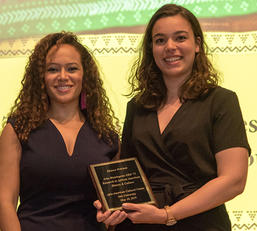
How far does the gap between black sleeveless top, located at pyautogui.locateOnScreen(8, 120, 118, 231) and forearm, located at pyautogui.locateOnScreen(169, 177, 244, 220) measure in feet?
1.32

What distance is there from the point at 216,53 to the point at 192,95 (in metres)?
0.72

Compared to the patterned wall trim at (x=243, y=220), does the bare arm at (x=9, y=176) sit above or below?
above

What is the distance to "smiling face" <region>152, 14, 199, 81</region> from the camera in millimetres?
1971

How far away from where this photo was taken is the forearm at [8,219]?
6.29ft

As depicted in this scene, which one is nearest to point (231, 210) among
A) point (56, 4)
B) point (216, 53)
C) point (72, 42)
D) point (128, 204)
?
point (216, 53)

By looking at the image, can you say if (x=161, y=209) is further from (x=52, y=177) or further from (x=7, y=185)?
(x=7, y=185)

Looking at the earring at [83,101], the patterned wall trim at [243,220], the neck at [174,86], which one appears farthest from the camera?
the patterned wall trim at [243,220]

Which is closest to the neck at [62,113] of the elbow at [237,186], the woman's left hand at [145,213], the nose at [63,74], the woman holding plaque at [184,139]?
the nose at [63,74]

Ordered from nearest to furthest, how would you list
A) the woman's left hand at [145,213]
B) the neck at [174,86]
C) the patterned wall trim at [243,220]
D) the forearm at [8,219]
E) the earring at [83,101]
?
the woman's left hand at [145,213] → the forearm at [8,219] → the neck at [174,86] → the earring at [83,101] → the patterned wall trim at [243,220]

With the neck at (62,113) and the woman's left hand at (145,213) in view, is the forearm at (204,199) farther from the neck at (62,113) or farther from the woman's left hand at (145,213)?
the neck at (62,113)

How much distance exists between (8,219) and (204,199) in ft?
2.38

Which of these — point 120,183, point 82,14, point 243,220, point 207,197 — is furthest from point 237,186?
point 82,14

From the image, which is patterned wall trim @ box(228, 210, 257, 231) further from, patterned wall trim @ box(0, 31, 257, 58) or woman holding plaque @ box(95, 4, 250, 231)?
patterned wall trim @ box(0, 31, 257, 58)

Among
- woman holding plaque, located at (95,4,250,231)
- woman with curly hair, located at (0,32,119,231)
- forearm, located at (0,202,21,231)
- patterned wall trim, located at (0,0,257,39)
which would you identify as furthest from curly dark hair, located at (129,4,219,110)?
forearm, located at (0,202,21,231)
